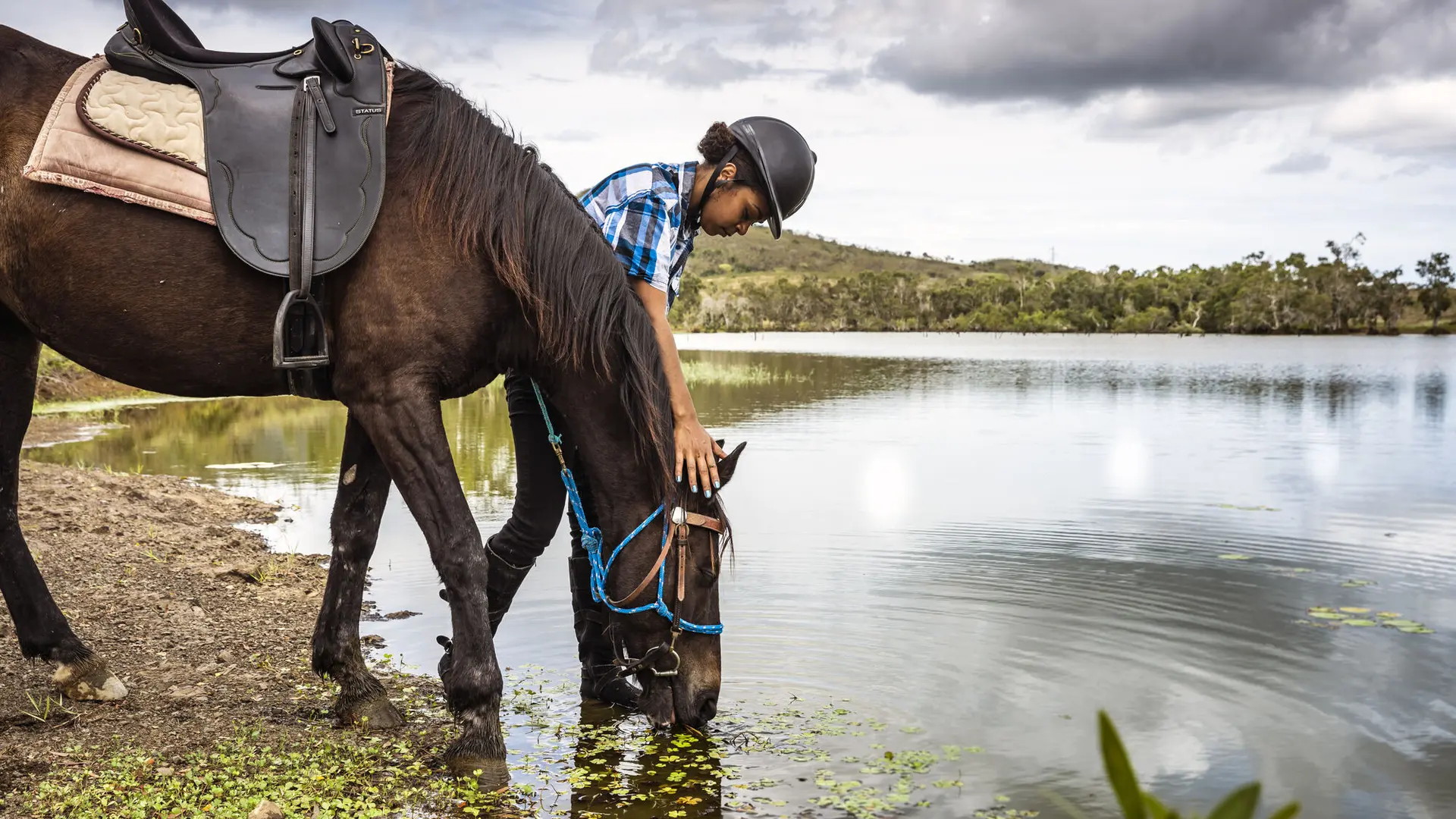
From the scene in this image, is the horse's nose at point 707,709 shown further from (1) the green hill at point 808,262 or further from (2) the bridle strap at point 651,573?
(1) the green hill at point 808,262

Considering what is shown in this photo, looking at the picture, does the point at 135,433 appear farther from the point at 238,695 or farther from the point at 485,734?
the point at 485,734

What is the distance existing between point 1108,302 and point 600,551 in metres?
94.6

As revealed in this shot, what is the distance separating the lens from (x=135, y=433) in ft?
48.0

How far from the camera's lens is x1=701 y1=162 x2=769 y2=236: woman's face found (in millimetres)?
3793

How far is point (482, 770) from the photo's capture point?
3.63m

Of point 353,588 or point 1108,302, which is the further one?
point 1108,302

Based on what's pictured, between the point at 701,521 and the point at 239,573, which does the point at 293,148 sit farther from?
the point at 239,573

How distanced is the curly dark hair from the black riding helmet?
0.06 feet

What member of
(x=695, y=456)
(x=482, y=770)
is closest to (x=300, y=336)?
(x=695, y=456)

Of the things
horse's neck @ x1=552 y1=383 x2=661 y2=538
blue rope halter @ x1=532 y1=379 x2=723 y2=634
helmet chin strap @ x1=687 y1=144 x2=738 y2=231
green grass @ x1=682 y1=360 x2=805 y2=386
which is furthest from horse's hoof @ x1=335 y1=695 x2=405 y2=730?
green grass @ x1=682 y1=360 x2=805 y2=386

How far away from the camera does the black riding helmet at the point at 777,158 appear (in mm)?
3711

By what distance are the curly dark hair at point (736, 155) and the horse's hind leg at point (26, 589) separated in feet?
8.69

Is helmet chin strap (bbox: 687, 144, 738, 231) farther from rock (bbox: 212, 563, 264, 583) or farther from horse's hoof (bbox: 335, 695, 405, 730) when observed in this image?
rock (bbox: 212, 563, 264, 583)

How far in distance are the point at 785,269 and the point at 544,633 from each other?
120597 mm
